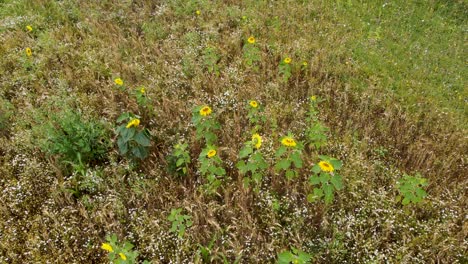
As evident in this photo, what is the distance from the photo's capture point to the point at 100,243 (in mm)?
3496

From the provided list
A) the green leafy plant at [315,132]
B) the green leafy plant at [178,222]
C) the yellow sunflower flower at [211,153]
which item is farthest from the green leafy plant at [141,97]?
the green leafy plant at [315,132]

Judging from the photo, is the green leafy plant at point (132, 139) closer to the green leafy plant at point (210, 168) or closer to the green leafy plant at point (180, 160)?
the green leafy plant at point (180, 160)

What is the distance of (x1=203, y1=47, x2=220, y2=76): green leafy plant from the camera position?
18.5ft

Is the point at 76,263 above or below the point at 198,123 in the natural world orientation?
below

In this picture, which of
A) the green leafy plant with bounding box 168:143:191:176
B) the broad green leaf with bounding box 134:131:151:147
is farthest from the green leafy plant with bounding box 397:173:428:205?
the broad green leaf with bounding box 134:131:151:147

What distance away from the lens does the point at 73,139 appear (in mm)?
4211

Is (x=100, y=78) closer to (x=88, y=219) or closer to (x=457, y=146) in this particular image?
(x=88, y=219)

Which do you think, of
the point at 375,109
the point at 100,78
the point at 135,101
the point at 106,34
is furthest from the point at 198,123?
the point at 106,34

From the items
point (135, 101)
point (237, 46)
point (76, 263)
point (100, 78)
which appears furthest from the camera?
point (237, 46)

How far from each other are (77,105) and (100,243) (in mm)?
2270

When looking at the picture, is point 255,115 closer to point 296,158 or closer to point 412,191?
point 296,158

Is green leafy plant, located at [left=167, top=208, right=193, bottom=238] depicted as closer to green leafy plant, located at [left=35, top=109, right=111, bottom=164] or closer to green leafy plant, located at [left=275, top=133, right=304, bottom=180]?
green leafy plant, located at [left=275, top=133, right=304, bottom=180]

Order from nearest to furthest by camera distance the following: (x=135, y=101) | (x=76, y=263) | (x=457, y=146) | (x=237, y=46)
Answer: (x=76, y=263)
(x=457, y=146)
(x=135, y=101)
(x=237, y=46)

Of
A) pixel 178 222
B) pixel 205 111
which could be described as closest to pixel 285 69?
pixel 205 111
